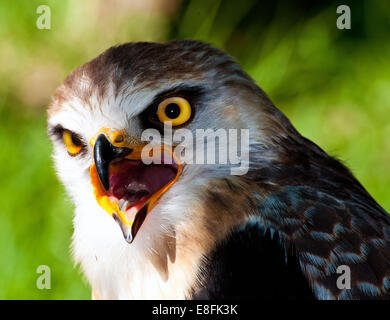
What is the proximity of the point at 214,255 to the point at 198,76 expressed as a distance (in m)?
0.59

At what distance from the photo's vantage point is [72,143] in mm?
2107

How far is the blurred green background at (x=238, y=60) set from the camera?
3885 mm

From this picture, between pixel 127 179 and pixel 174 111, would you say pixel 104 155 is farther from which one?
pixel 174 111

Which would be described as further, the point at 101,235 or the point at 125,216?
the point at 101,235

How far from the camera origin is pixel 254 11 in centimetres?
420

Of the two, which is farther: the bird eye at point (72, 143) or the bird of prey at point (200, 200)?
the bird eye at point (72, 143)

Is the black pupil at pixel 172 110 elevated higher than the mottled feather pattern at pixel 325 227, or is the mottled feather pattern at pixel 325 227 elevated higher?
the black pupil at pixel 172 110

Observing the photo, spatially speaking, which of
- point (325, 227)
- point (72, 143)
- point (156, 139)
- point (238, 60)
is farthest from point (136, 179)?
point (238, 60)

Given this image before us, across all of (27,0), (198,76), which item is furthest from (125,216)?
(27,0)

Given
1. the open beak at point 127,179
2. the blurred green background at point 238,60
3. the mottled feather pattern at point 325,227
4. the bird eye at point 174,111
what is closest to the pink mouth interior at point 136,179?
the open beak at point 127,179

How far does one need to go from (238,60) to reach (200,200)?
7.61ft

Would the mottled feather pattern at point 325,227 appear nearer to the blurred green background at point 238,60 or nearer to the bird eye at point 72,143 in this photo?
the bird eye at point 72,143

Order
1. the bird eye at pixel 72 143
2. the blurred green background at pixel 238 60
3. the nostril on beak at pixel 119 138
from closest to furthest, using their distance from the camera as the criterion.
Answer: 1. the nostril on beak at pixel 119 138
2. the bird eye at pixel 72 143
3. the blurred green background at pixel 238 60
